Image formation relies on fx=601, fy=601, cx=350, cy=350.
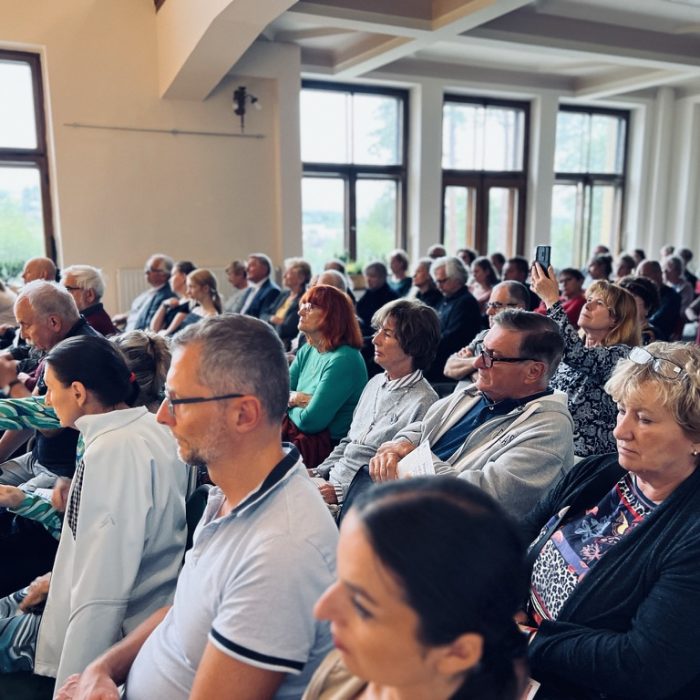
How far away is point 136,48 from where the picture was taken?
6.00 metres

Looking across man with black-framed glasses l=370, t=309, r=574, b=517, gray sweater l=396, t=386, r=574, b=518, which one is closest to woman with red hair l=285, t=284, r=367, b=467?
man with black-framed glasses l=370, t=309, r=574, b=517

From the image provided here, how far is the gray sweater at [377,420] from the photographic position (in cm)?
213

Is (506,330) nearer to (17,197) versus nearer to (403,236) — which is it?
(17,197)

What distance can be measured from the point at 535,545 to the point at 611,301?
149 centimetres

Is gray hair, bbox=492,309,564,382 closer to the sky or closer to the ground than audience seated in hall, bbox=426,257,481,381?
closer to the sky

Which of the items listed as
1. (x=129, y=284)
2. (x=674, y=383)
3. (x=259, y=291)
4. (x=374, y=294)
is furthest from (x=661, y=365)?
(x=129, y=284)

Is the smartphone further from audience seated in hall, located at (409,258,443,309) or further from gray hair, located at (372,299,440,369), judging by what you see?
audience seated in hall, located at (409,258,443,309)

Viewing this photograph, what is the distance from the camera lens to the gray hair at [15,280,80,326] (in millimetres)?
2521

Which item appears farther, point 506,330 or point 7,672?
point 506,330

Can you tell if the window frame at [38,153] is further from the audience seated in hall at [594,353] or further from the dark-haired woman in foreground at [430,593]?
the dark-haired woman in foreground at [430,593]

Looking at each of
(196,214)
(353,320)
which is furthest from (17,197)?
(353,320)

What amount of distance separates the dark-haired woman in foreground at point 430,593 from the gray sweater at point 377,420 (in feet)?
4.57

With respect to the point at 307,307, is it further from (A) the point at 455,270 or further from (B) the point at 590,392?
(A) the point at 455,270

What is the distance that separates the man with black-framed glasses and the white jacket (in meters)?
0.64
